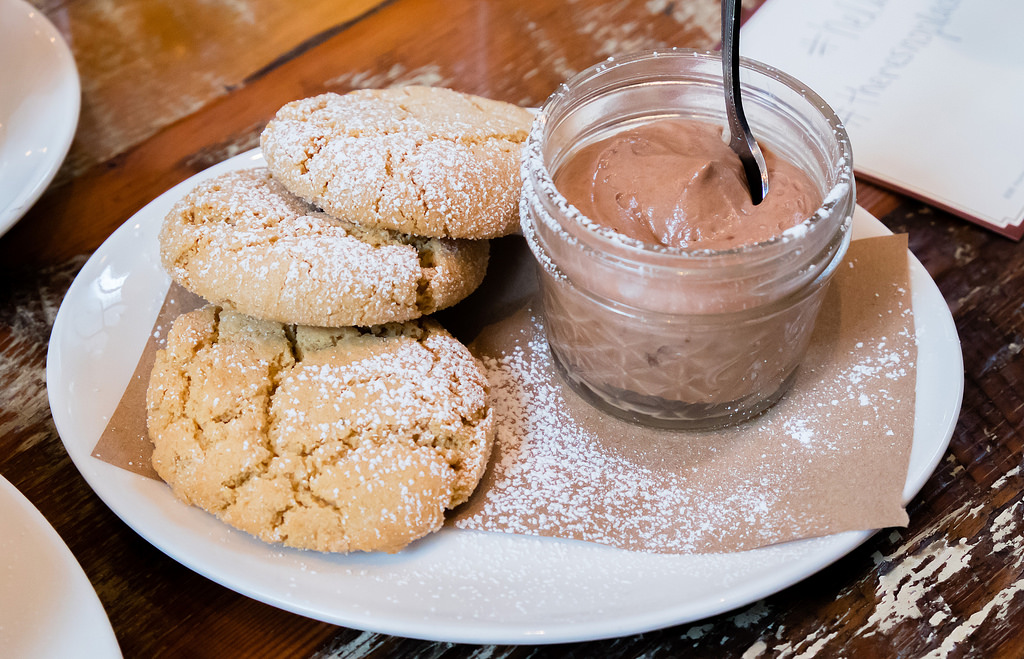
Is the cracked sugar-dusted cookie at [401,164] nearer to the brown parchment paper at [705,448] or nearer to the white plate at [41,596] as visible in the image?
the brown parchment paper at [705,448]

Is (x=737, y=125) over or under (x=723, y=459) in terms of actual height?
over

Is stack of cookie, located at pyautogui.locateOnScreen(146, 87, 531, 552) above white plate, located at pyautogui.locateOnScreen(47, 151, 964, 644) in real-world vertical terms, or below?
above

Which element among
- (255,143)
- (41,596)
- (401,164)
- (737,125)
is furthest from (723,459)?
(255,143)

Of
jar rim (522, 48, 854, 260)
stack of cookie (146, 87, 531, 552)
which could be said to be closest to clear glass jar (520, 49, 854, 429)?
jar rim (522, 48, 854, 260)

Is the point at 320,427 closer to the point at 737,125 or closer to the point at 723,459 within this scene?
the point at 723,459

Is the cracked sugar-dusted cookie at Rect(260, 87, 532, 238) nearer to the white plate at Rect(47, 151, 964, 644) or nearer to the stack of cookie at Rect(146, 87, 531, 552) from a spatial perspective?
the stack of cookie at Rect(146, 87, 531, 552)

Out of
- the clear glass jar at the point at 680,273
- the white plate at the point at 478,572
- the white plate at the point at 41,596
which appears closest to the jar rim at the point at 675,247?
the clear glass jar at the point at 680,273
